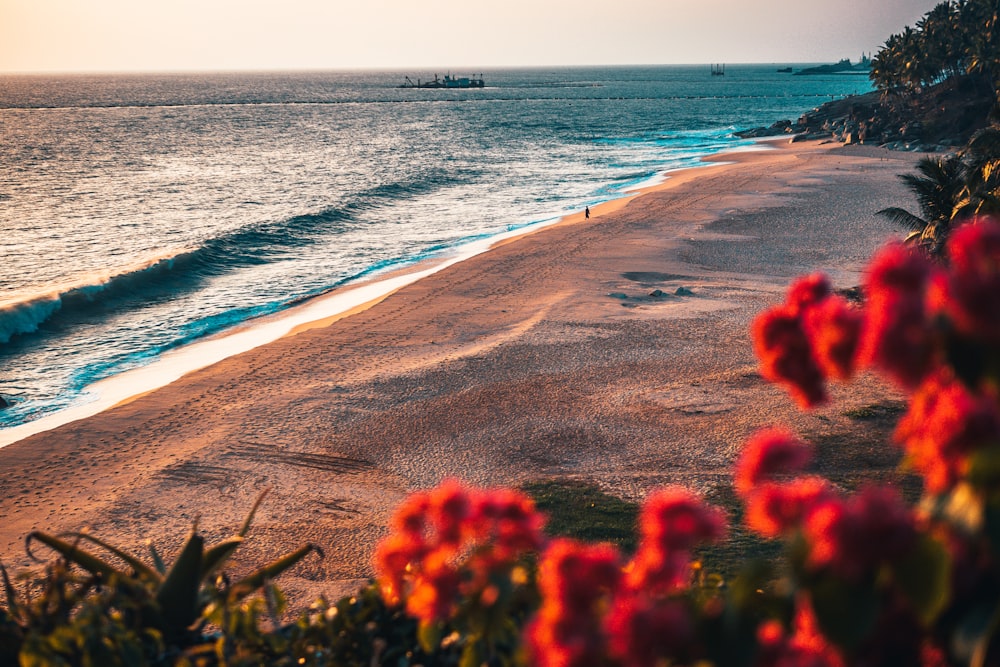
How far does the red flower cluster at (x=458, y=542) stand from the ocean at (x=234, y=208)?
18.0 m

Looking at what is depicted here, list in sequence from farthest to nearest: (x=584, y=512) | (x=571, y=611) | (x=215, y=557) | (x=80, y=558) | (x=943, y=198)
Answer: (x=943, y=198), (x=584, y=512), (x=215, y=557), (x=80, y=558), (x=571, y=611)

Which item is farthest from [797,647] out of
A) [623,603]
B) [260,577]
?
[260,577]

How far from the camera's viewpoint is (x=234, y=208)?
1891 inches

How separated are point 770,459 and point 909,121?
254ft

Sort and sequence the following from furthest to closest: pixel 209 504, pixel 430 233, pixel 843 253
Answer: pixel 430 233 < pixel 843 253 < pixel 209 504

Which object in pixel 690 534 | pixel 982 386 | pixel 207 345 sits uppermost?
pixel 982 386

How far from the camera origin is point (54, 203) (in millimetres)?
51656

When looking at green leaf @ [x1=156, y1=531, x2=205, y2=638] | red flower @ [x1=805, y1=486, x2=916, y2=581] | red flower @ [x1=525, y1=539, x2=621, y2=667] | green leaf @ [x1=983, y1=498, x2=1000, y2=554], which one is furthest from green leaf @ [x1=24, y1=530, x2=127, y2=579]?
green leaf @ [x1=983, y1=498, x2=1000, y2=554]

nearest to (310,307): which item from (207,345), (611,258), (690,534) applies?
(207,345)

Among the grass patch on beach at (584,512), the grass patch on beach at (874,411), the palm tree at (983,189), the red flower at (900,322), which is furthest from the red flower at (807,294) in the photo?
the palm tree at (983,189)

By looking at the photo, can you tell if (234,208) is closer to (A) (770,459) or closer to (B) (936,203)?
(B) (936,203)

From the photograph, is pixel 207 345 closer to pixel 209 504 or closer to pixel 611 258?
pixel 209 504

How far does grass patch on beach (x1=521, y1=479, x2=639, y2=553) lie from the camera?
10.8 metres

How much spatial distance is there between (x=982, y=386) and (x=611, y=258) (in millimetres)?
28439
